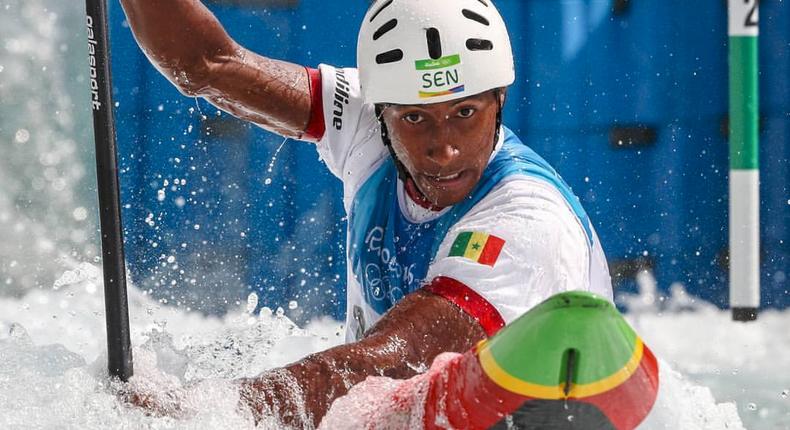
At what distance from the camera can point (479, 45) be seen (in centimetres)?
232

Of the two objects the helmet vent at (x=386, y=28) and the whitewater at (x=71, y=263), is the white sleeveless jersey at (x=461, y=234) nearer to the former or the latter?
the helmet vent at (x=386, y=28)

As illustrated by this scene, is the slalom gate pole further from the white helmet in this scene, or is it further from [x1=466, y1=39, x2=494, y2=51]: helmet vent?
[x1=466, y1=39, x2=494, y2=51]: helmet vent

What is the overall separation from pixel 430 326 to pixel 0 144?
110 inches

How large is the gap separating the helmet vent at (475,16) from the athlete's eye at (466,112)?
0.21 meters

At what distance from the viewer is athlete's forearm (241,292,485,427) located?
1.70m

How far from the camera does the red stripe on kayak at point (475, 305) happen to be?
1943mm

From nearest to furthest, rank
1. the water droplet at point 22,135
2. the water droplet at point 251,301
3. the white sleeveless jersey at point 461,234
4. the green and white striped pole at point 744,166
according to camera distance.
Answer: the white sleeveless jersey at point 461,234 → the water droplet at point 251,301 → the water droplet at point 22,135 → the green and white striped pole at point 744,166

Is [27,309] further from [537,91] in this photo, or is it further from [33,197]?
[537,91]

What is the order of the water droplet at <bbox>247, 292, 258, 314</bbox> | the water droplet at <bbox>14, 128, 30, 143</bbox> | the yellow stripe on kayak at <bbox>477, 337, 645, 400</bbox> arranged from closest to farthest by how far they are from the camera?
the yellow stripe on kayak at <bbox>477, 337, 645, 400</bbox>
the water droplet at <bbox>247, 292, 258, 314</bbox>
the water droplet at <bbox>14, 128, 30, 143</bbox>

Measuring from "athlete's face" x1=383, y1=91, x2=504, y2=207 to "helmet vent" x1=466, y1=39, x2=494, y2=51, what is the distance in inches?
3.7

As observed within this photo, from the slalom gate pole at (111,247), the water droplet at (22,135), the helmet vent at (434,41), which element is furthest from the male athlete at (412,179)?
the water droplet at (22,135)

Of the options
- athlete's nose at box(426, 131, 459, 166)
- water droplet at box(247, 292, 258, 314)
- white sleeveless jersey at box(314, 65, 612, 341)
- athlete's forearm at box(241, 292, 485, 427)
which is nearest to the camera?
athlete's forearm at box(241, 292, 485, 427)

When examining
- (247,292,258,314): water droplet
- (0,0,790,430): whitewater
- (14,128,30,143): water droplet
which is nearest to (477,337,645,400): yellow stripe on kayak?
(0,0,790,430): whitewater

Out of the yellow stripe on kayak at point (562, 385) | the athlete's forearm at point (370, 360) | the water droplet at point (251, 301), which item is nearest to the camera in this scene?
the yellow stripe on kayak at point (562, 385)
